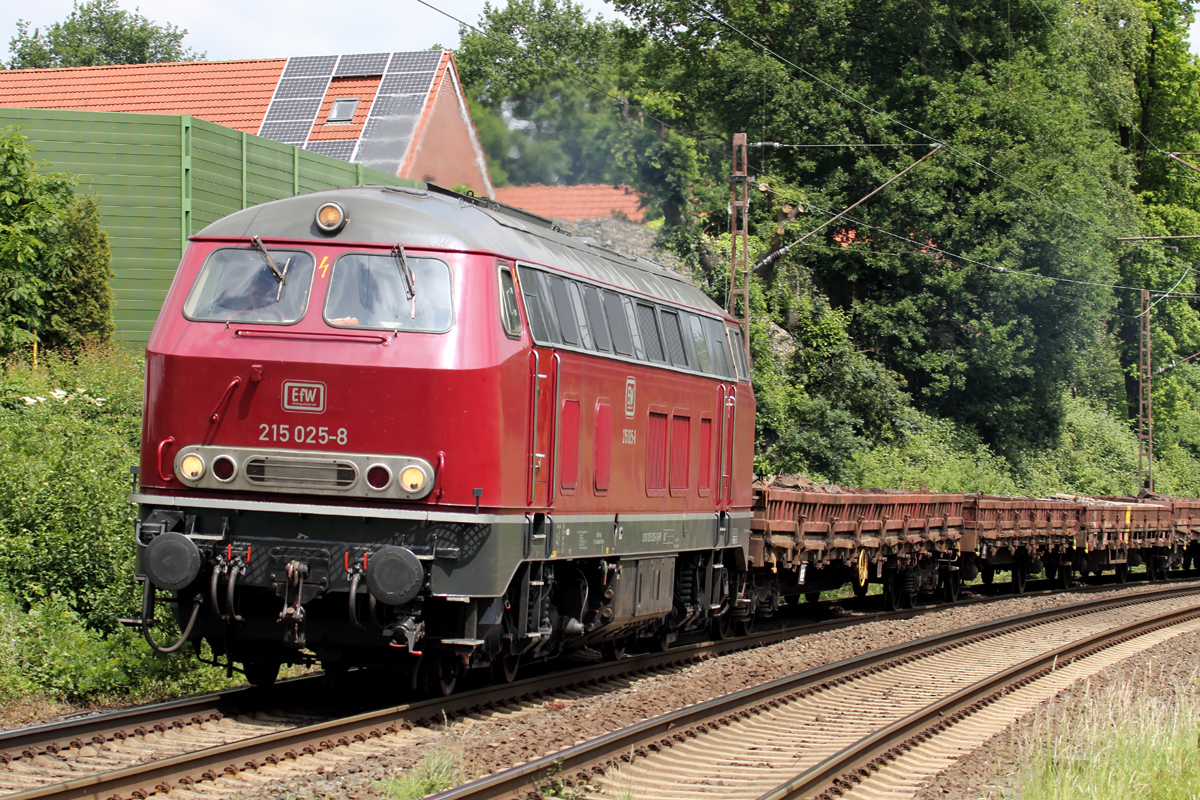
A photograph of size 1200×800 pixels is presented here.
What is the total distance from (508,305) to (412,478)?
1.50 metres

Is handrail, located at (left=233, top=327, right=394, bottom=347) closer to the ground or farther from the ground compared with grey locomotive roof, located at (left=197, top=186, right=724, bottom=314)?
closer to the ground

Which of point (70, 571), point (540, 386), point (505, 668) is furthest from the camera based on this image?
point (70, 571)

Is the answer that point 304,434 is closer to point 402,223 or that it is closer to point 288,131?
point 402,223

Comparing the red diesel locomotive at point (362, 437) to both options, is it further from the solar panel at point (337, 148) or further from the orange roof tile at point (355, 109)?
the orange roof tile at point (355, 109)

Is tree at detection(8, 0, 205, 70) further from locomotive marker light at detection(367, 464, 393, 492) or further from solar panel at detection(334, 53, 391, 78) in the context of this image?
locomotive marker light at detection(367, 464, 393, 492)

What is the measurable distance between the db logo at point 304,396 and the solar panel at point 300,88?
1914 centimetres

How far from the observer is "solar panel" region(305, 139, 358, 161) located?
24.8m

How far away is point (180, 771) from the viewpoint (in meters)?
6.78

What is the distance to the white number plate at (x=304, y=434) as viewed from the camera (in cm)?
852

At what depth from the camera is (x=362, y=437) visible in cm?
851

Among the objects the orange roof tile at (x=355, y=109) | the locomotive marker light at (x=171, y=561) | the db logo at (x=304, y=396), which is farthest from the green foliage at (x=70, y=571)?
the orange roof tile at (x=355, y=109)

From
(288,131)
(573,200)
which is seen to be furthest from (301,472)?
(288,131)

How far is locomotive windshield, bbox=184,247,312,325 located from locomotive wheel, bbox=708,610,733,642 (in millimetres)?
7811

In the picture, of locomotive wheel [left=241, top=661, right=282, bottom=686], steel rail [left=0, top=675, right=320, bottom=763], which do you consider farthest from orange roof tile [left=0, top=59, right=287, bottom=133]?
steel rail [left=0, top=675, right=320, bottom=763]
